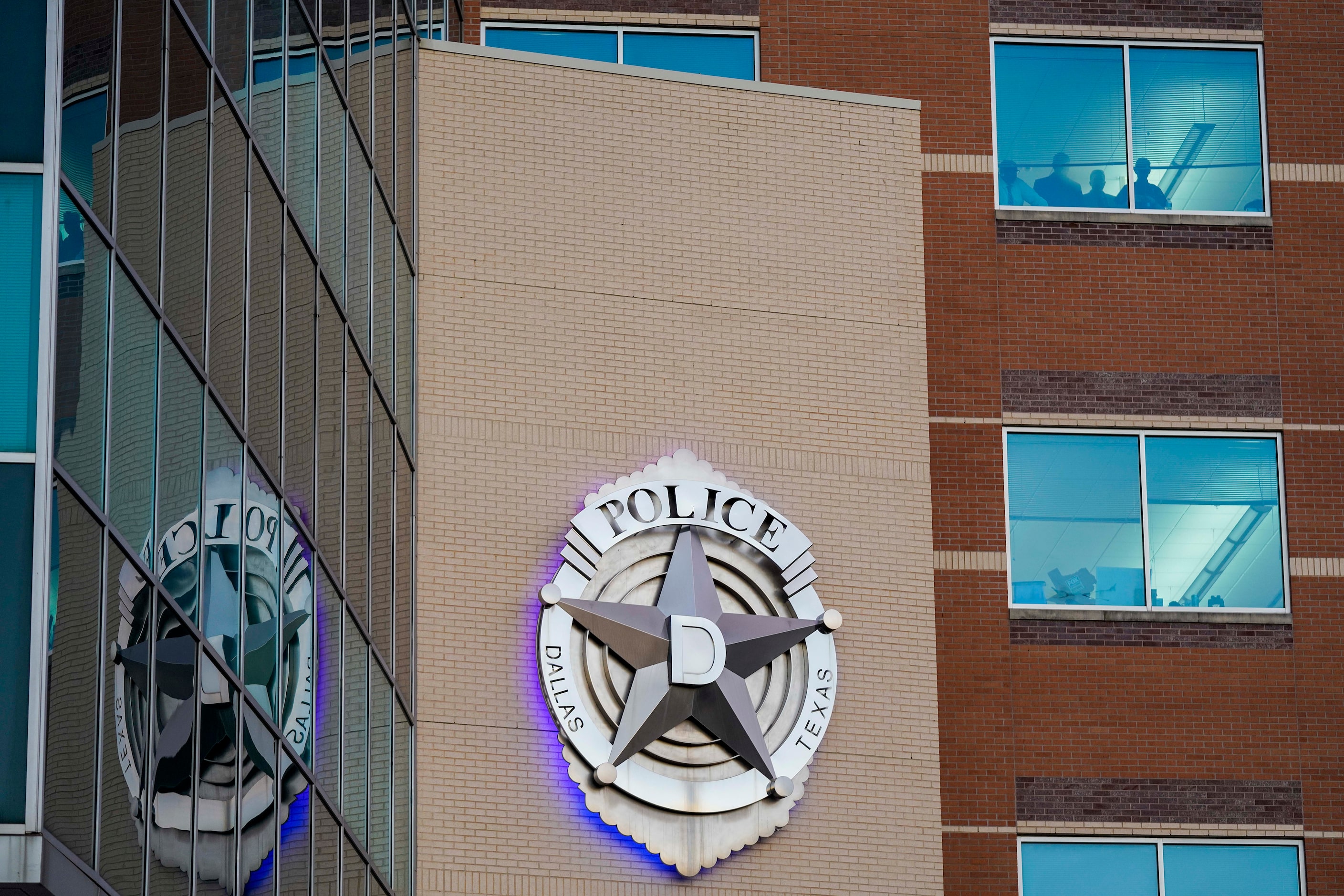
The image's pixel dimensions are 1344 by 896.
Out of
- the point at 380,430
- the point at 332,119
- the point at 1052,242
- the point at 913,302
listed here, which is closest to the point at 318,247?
the point at 332,119

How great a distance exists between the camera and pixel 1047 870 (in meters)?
22.6

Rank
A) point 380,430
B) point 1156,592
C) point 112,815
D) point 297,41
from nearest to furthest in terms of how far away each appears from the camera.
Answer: point 112,815
point 297,41
point 380,430
point 1156,592

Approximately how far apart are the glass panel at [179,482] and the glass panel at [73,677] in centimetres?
120

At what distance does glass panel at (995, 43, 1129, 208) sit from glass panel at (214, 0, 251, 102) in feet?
41.5

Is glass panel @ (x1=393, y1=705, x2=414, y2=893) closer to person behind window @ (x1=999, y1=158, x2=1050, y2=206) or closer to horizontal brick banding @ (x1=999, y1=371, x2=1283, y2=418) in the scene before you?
horizontal brick banding @ (x1=999, y1=371, x2=1283, y2=418)

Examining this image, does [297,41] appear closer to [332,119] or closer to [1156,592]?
[332,119]

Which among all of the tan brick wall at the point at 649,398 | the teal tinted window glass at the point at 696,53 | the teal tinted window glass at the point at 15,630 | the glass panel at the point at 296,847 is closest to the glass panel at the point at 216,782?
the glass panel at the point at 296,847

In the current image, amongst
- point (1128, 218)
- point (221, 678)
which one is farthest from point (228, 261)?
point (1128, 218)

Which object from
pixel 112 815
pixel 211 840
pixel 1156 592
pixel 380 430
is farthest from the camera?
pixel 1156 592

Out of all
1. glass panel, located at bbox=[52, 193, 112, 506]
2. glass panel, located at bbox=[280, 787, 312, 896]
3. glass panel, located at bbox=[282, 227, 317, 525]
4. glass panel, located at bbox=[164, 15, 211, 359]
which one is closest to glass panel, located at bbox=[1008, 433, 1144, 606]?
glass panel, located at bbox=[282, 227, 317, 525]

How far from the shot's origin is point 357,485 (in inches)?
699

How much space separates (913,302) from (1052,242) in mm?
2795

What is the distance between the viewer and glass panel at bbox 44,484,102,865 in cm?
978

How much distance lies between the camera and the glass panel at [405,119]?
67.1ft
